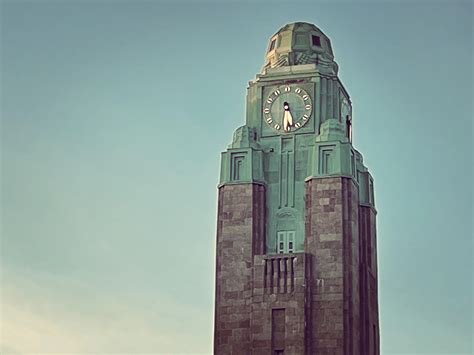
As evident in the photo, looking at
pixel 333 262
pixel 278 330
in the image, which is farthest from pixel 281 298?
pixel 333 262

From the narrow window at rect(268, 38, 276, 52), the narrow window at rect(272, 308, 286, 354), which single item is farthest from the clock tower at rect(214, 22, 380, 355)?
the narrow window at rect(268, 38, 276, 52)

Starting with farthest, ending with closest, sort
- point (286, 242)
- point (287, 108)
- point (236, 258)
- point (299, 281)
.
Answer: point (287, 108) → point (286, 242) → point (236, 258) → point (299, 281)

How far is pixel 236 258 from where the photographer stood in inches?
3145

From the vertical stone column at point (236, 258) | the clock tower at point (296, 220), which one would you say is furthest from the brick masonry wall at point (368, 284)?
the vertical stone column at point (236, 258)

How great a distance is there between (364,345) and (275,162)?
41.5ft

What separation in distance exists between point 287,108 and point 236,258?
10.3 m

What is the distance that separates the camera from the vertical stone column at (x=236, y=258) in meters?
78.6

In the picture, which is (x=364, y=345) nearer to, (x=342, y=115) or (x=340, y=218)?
(x=340, y=218)

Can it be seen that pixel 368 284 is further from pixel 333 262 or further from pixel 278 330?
pixel 278 330

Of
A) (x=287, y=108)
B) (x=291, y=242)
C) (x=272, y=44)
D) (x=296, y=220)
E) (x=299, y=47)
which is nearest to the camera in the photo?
(x=291, y=242)

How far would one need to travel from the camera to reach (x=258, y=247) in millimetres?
80062

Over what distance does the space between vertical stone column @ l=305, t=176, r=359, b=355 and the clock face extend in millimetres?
4580

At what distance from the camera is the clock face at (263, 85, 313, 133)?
82688 mm

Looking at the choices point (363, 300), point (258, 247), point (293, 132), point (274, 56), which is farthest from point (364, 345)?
point (274, 56)
